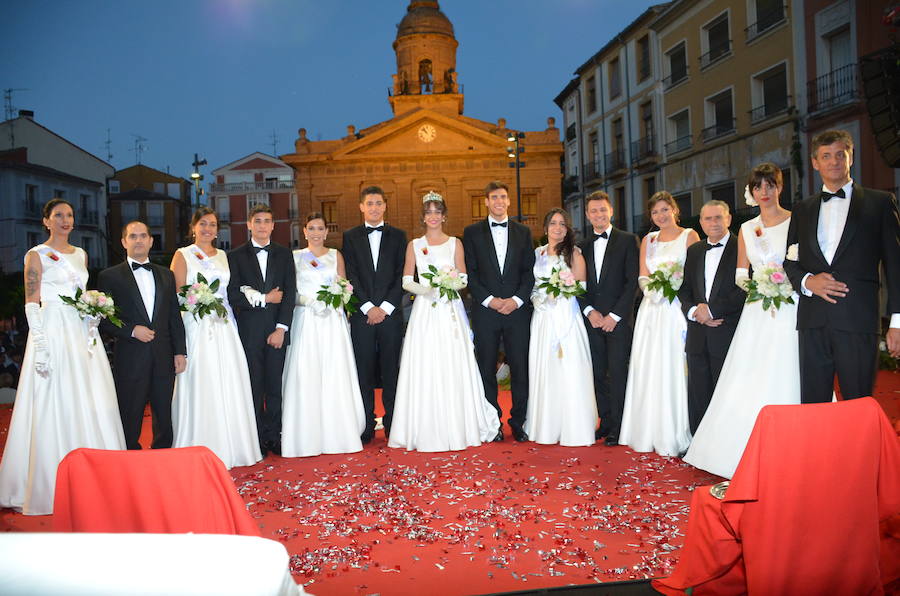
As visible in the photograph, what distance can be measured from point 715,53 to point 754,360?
19.6 metres

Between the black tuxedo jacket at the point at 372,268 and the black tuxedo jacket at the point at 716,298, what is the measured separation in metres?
2.51

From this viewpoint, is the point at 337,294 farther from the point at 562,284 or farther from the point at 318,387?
the point at 562,284

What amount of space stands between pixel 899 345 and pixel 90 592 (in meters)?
4.12

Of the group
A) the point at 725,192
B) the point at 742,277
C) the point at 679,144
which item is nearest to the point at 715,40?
the point at 679,144

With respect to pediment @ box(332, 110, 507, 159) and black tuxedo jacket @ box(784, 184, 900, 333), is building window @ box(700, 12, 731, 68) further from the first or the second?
pediment @ box(332, 110, 507, 159)

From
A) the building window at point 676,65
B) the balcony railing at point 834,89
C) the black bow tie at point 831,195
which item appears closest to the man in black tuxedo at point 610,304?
the black bow tie at point 831,195

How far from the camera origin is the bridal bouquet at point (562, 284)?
5.63 meters

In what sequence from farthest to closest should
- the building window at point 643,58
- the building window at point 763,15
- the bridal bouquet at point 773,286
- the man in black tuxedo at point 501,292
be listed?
1. the building window at point 643,58
2. the building window at point 763,15
3. the man in black tuxedo at point 501,292
4. the bridal bouquet at point 773,286

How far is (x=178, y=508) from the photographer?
2.08m

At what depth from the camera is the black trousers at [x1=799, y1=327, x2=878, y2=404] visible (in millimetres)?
3834

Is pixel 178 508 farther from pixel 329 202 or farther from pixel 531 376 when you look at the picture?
pixel 329 202

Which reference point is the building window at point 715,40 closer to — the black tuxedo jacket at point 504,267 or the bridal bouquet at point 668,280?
the black tuxedo jacket at point 504,267

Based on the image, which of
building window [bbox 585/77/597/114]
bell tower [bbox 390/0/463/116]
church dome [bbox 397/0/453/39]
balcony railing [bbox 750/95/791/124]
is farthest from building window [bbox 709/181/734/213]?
church dome [bbox 397/0/453/39]

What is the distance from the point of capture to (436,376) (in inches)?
224
